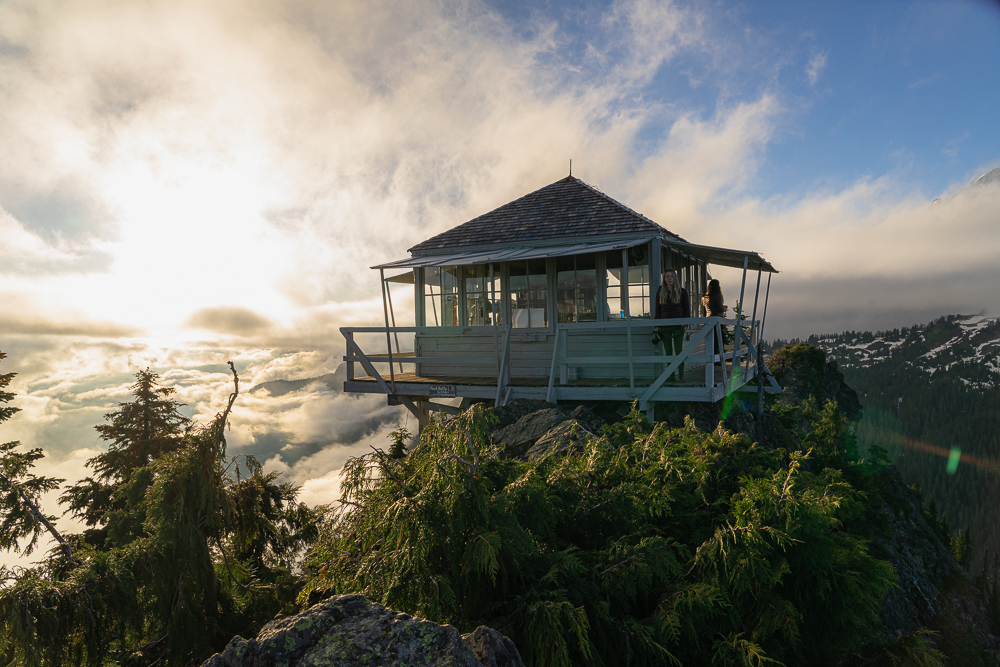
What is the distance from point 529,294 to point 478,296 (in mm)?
1357

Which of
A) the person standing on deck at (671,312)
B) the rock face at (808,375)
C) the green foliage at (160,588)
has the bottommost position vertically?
the rock face at (808,375)

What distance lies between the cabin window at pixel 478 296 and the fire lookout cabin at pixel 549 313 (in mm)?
26

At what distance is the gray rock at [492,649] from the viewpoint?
6.04 feet

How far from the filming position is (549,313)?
12.3 m

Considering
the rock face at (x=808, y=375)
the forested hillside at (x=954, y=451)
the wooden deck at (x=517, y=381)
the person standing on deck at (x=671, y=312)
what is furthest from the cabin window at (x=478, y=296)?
the forested hillside at (x=954, y=451)

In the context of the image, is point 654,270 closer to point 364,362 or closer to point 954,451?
point 364,362

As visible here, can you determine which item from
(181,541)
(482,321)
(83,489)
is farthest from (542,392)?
(83,489)

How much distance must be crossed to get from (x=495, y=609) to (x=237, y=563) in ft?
11.2

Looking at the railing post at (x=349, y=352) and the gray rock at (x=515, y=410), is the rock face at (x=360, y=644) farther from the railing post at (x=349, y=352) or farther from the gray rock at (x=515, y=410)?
Result: the railing post at (x=349, y=352)

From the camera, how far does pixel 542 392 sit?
1050 centimetres

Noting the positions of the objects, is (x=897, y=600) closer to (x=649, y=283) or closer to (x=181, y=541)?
(x=649, y=283)

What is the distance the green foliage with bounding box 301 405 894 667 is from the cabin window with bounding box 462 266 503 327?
9514 millimetres

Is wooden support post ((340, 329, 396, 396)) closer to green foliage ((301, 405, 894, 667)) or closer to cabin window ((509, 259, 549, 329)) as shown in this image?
cabin window ((509, 259, 549, 329))

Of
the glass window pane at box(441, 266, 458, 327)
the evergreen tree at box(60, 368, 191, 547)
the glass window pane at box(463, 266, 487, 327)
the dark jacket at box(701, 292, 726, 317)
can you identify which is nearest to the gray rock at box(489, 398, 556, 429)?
the glass window pane at box(463, 266, 487, 327)
